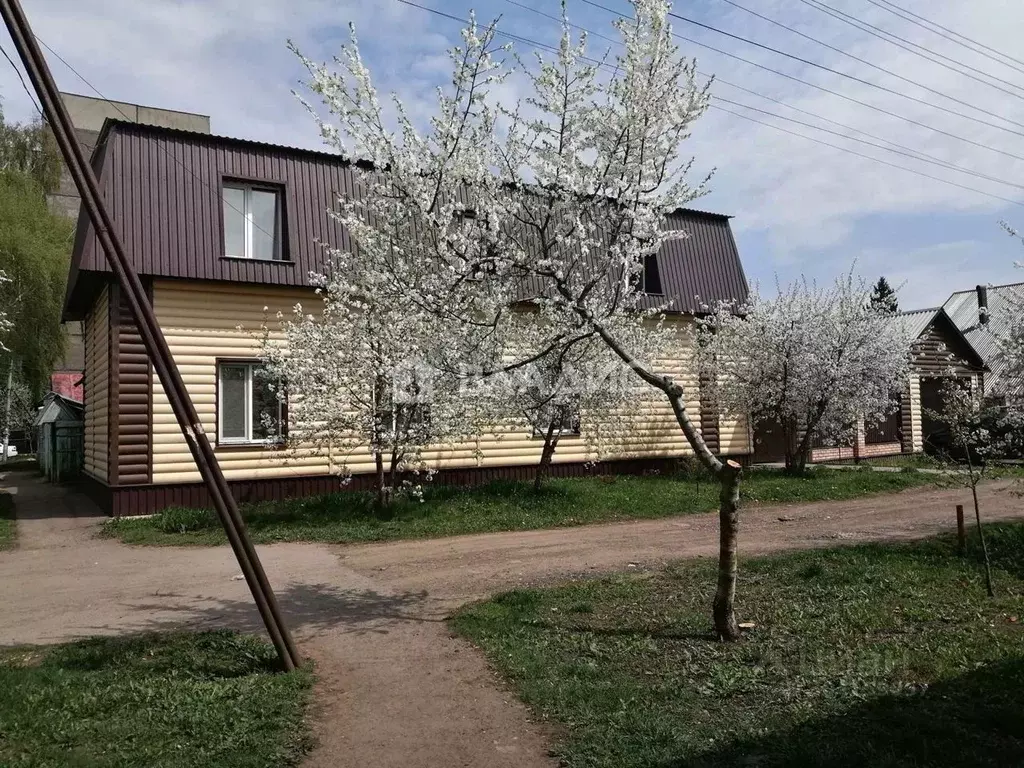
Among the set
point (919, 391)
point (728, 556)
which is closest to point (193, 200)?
point (728, 556)

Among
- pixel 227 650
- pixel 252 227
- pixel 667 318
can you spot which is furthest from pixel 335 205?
pixel 227 650

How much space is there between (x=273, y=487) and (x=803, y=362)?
1183 centimetres

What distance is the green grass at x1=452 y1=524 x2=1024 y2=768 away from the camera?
172 inches

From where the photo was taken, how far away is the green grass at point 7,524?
11.9m

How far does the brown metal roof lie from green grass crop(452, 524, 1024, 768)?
7234 millimetres

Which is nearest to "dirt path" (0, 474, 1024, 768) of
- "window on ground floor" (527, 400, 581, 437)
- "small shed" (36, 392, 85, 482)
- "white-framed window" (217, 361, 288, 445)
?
"window on ground floor" (527, 400, 581, 437)

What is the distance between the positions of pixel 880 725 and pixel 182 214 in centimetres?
1320

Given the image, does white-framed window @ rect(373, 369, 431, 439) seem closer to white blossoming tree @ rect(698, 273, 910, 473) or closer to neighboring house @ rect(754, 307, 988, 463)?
white blossoming tree @ rect(698, 273, 910, 473)

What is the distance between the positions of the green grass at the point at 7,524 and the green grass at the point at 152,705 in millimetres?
6315

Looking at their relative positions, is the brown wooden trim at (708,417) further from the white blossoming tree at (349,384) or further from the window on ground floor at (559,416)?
the white blossoming tree at (349,384)

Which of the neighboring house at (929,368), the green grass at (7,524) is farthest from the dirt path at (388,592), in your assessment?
the neighboring house at (929,368)

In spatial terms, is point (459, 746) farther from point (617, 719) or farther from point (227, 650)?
point (227, 650)

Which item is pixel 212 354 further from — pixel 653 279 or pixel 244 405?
pixel 653 279

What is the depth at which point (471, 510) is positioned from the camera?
1348 centimetres
